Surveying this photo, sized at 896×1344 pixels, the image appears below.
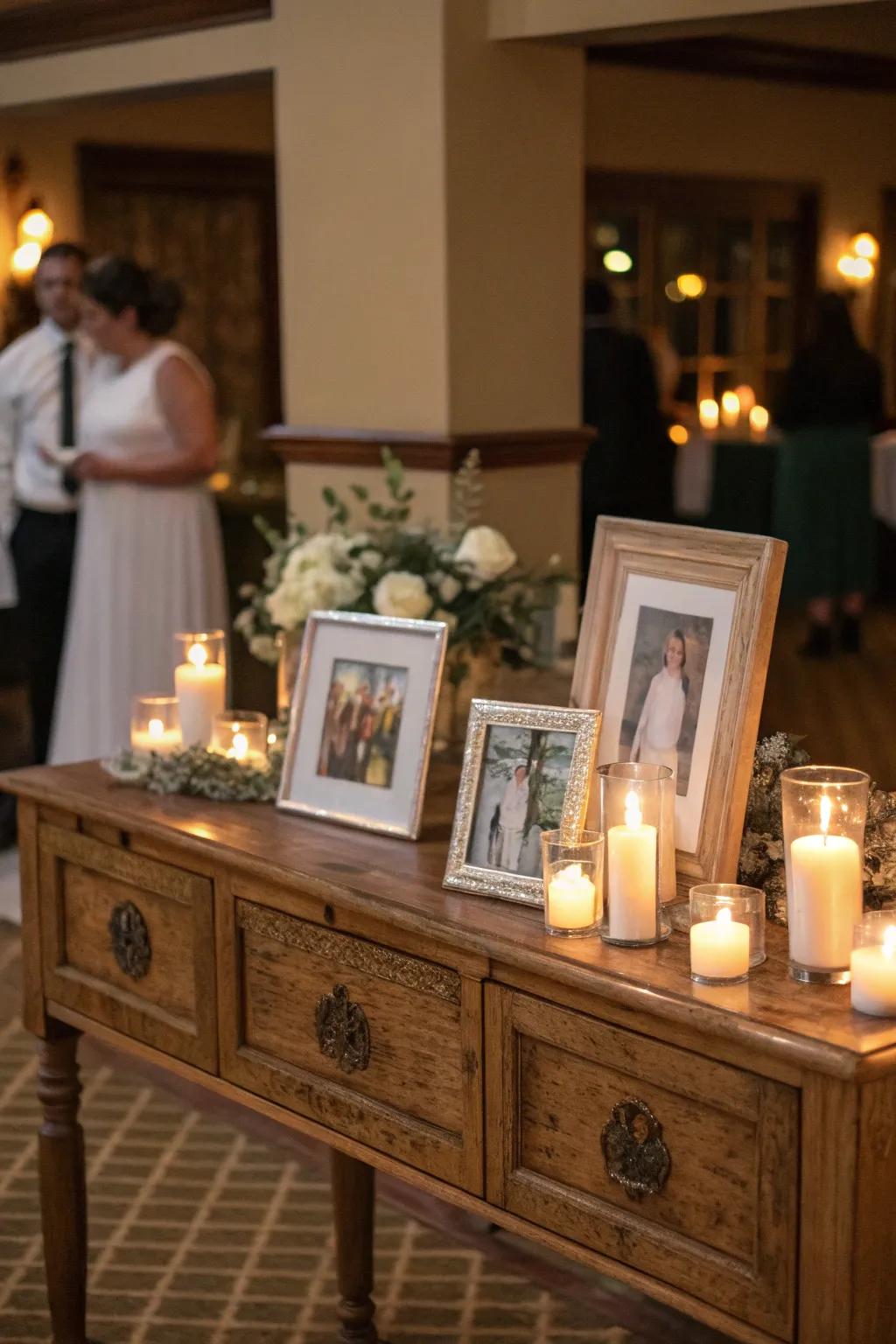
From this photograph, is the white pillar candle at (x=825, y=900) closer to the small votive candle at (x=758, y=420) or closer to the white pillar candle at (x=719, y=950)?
the white pillar candle at (x=719, y=950)

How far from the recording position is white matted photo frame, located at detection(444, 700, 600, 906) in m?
1.90

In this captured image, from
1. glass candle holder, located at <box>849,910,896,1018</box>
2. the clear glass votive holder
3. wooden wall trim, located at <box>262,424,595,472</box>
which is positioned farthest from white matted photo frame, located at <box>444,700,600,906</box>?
wooden wall trim, located at <box>262,424,595,472</box>

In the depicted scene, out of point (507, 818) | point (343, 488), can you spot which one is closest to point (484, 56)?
point (343, 488)

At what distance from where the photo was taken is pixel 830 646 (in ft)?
25.8

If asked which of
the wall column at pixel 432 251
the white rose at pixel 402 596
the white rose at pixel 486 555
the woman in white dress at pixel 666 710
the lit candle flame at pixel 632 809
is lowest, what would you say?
the lit candle flame at pixel 632 809

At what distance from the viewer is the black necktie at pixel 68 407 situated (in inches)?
181

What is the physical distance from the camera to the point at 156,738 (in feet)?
8.31

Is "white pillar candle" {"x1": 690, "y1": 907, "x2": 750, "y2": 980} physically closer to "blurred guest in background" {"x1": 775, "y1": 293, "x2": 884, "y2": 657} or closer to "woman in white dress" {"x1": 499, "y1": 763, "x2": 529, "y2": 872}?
"woman in white dress" {"x1": 499, "y1": 763, "x2": 529, "y2": 872}

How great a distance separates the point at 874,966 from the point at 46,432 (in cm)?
351

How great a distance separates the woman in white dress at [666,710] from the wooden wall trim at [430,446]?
140 cm

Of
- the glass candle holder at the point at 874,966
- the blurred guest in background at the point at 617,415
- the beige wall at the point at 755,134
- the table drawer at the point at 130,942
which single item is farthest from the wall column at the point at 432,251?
the beige wall at the point at 755,134

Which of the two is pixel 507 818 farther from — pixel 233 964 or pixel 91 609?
pixel 91 609

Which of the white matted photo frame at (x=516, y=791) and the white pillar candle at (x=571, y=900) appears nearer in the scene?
the white pillar candle at (x=571, y=900)

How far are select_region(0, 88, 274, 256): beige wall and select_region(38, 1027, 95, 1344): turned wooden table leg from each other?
4898mm
